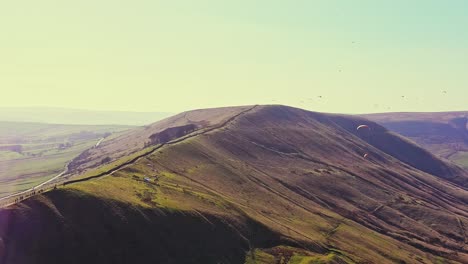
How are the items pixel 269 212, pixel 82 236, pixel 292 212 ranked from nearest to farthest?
pixel 82 236
pixel 269 212
pixel 292 212

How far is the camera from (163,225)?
122438mm

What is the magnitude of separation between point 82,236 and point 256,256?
52.5 meters

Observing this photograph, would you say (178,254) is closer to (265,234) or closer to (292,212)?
(265,234)

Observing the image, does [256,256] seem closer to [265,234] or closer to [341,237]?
[265,234]

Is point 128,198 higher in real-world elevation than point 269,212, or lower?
higher

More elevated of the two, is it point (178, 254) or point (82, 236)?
point (82, 236)

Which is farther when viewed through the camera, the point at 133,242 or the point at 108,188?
the point at 108,188

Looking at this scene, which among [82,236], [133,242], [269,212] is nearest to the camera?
[82,236]

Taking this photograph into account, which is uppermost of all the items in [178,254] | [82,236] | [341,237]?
[82,236]

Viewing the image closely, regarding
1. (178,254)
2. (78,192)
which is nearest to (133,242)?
(178,254)

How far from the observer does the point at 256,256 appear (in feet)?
436

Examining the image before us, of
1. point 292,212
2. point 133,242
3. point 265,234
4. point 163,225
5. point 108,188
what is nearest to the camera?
point 133,242

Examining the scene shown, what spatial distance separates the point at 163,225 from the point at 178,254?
391 inches

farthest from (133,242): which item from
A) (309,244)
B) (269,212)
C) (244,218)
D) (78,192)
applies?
(269,212)
